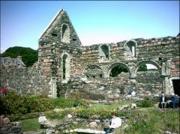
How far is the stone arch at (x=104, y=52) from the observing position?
32.5 metres

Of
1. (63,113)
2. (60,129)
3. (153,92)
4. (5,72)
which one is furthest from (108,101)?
(60,129)

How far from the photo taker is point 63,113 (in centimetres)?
1622

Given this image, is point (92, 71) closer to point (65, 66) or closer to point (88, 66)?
point (88, 66)

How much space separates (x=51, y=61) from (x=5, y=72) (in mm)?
5078

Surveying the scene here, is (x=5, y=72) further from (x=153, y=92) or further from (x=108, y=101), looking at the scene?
(x=153, y=92)

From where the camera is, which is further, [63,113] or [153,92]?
[153,92]

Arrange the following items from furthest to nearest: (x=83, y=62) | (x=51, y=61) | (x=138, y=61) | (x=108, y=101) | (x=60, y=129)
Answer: (x=83, y=62), (x=138, y=61), (x=51, y=61), (x=108, y=101), (x=60, y=129)

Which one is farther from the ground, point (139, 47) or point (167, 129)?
point (139, 47)

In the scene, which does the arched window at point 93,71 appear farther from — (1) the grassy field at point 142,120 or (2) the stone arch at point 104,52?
(1) the grassy field at point 142,120

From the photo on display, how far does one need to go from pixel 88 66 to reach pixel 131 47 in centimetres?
523

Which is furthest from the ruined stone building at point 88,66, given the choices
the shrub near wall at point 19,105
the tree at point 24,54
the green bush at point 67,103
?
the tree at point 24,54

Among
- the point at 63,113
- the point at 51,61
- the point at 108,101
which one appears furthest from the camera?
the point at 51,61

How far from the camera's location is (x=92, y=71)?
3297 centimetres

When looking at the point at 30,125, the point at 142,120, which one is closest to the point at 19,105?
the point at 30,125
